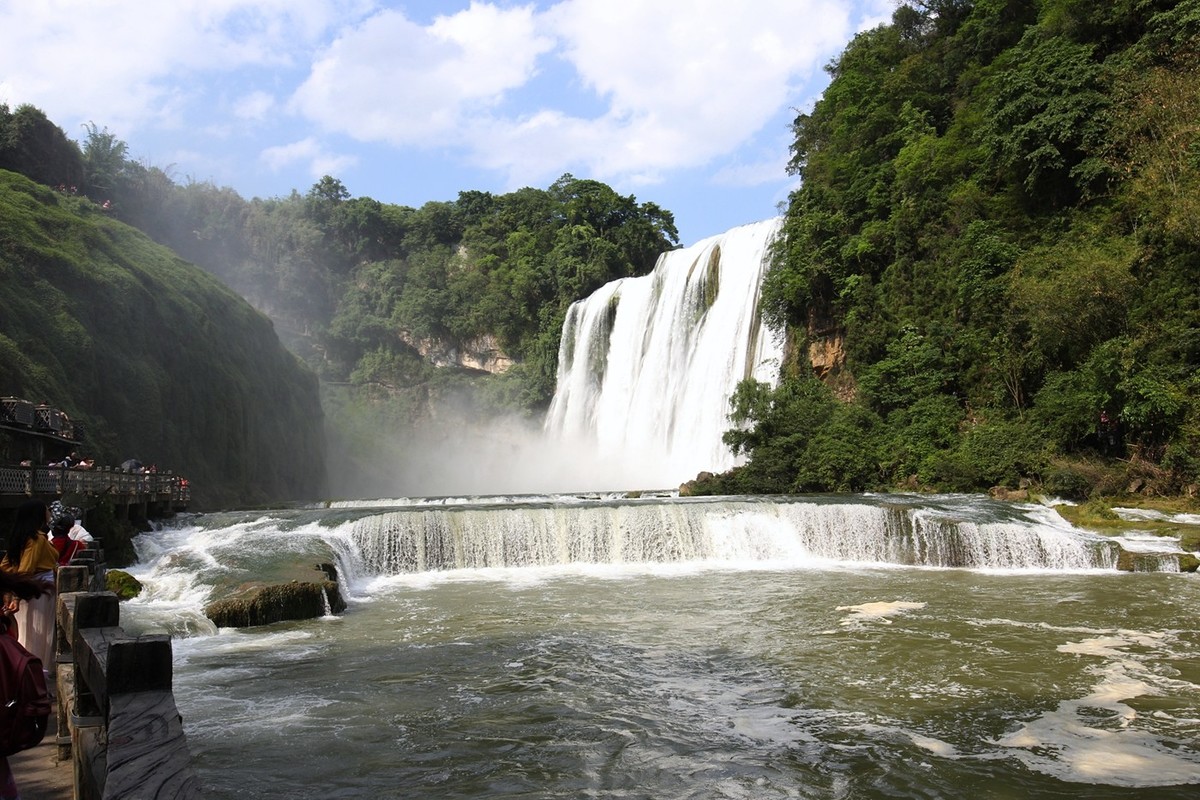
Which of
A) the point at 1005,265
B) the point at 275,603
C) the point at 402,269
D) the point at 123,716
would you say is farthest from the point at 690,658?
the point at 402,269

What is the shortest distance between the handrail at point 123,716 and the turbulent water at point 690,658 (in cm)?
265

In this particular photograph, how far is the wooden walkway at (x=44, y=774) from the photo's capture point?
427 cm

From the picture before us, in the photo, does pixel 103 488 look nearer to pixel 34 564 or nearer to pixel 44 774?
pixel 34 564

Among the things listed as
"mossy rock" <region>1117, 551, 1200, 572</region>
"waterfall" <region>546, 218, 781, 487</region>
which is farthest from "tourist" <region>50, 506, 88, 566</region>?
"waterfall" <region>546, 218, 781, 487</region>

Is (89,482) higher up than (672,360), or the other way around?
(672,360)

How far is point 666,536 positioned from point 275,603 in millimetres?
8310

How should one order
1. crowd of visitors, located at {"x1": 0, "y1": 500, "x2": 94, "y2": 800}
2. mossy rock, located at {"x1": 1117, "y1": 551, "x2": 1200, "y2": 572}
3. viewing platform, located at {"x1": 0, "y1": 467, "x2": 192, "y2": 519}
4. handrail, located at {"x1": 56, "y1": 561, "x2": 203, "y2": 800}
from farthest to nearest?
mossy rock, located at {"x1": 1117, "y1": 551, "x2": 1200, "y2": 572}
viewing platform, located at {"x1": 0, "y1": 467, "x2": 192, "y2": 519}
crowd of visitors, located at {"x1": 0, "y1": 500, "x2": 94, "y2": 800}
handrail, located at {"x1": 56, "y1": 561, "x2": 203, "y2": 800}

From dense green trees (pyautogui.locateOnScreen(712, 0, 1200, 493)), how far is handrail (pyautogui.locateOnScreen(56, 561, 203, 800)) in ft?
68.4

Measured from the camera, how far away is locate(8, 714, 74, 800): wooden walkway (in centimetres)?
427

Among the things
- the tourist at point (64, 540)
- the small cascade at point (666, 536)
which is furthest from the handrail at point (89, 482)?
the tourist at point (64, 540)

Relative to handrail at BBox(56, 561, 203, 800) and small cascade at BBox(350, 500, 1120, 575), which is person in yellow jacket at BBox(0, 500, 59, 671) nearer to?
handrail at BBox(56, 561, 203, 800)

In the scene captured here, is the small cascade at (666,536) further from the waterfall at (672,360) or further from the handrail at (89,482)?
the waterfall at (672,360)

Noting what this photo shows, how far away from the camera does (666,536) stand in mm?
17953

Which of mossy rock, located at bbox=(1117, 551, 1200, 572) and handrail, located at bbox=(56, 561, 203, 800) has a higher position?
handrail, located at bbox=(56, 561, 203, 800)
